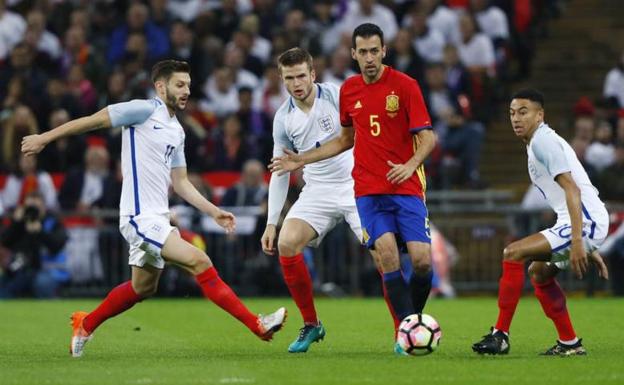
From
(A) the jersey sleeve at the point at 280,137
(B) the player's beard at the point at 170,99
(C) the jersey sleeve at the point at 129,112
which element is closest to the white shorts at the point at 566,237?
(A) the jersey sleeve at the point at 280,137

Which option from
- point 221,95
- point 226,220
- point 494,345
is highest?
point 221,95

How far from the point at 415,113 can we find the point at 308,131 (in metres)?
1.23

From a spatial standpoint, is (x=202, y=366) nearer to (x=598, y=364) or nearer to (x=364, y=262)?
(x=598, y=364)

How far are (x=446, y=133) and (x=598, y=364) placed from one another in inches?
482

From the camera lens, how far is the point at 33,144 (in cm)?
1109

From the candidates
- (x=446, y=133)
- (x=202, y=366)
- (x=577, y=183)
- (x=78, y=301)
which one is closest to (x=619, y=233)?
(x=446, y=133)

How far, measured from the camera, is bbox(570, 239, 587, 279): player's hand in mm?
10828

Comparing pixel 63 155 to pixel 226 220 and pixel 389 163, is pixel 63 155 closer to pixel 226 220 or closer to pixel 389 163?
pixel 226 220

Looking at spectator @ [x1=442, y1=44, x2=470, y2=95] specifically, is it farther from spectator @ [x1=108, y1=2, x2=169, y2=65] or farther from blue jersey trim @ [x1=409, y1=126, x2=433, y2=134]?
blue jersey trim @ [x1=409, y1=126, x2=433, y2=134]

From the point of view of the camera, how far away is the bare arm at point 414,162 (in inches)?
442

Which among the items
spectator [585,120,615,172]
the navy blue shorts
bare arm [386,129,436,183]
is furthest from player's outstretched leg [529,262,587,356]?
spectator [585,120,615,172]

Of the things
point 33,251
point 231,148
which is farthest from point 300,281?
point 231,148

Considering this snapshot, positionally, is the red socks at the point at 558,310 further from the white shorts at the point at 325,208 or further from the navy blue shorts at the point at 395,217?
the white shorts at the point at 325,208

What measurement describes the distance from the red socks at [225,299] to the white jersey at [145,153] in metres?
0.65
